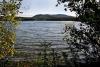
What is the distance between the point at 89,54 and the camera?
1933 centimetres

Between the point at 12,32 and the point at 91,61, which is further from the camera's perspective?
the point at 91,61

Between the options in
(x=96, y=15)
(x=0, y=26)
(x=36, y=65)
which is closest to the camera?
(x=0, y=26)

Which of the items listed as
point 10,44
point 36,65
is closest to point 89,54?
point 36,65

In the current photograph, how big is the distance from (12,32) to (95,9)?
563 cm

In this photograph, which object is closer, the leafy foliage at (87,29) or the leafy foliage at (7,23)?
the leafy foliage at (7,23)

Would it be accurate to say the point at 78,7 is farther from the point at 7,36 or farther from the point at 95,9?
the point at 7,36

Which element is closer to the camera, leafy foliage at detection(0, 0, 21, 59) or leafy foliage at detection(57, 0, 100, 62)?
leafy foliage at detection(0, 0, 21, 59)

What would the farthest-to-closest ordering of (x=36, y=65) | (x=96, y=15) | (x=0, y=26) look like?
(x=36, y=65)
(x=96, y=15)
(x=0, y=26)

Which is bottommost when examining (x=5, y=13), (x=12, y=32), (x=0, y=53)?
(x=0, y=53)

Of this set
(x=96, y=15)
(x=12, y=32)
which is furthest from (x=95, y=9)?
(x=12, y=32)

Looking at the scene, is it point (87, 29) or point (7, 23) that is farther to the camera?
point (87, 29)

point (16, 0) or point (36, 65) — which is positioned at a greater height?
point (16, 0)

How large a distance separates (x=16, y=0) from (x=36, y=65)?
7367 millimetres

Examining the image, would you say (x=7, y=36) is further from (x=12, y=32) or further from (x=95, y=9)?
(x=95, y=9)
